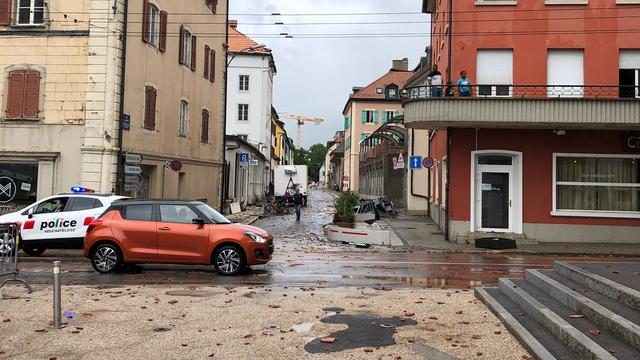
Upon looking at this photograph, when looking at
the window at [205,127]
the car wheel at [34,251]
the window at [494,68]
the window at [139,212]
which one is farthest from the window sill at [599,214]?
the window at [205,127]

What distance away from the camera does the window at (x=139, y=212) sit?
471 inches

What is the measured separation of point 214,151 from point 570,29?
19723 mm

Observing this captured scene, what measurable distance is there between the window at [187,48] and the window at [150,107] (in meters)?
3.83

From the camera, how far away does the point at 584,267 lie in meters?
9.15

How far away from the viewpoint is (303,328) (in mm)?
7164

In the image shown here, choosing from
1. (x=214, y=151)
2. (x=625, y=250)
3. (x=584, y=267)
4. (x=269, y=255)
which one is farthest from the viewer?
(x=214, y=151)

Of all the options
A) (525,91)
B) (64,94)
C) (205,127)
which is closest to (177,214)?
(64,94)

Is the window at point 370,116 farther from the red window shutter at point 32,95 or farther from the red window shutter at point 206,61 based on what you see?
the red window shutter at point 32,95

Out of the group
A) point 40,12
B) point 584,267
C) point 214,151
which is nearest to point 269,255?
point 584,267

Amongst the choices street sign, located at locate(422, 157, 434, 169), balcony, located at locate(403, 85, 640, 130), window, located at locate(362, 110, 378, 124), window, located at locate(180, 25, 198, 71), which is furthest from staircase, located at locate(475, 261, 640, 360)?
window, located at locate(362, 110, 378, 124)

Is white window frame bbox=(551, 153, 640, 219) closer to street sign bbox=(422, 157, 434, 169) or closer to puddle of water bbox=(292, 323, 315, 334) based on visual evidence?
street sign bbox=(422, 157, 434, 169)

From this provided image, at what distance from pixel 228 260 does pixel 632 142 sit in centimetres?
1548

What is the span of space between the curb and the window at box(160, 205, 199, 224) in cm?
621

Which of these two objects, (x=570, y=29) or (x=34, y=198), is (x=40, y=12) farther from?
(x=570, y=29)
